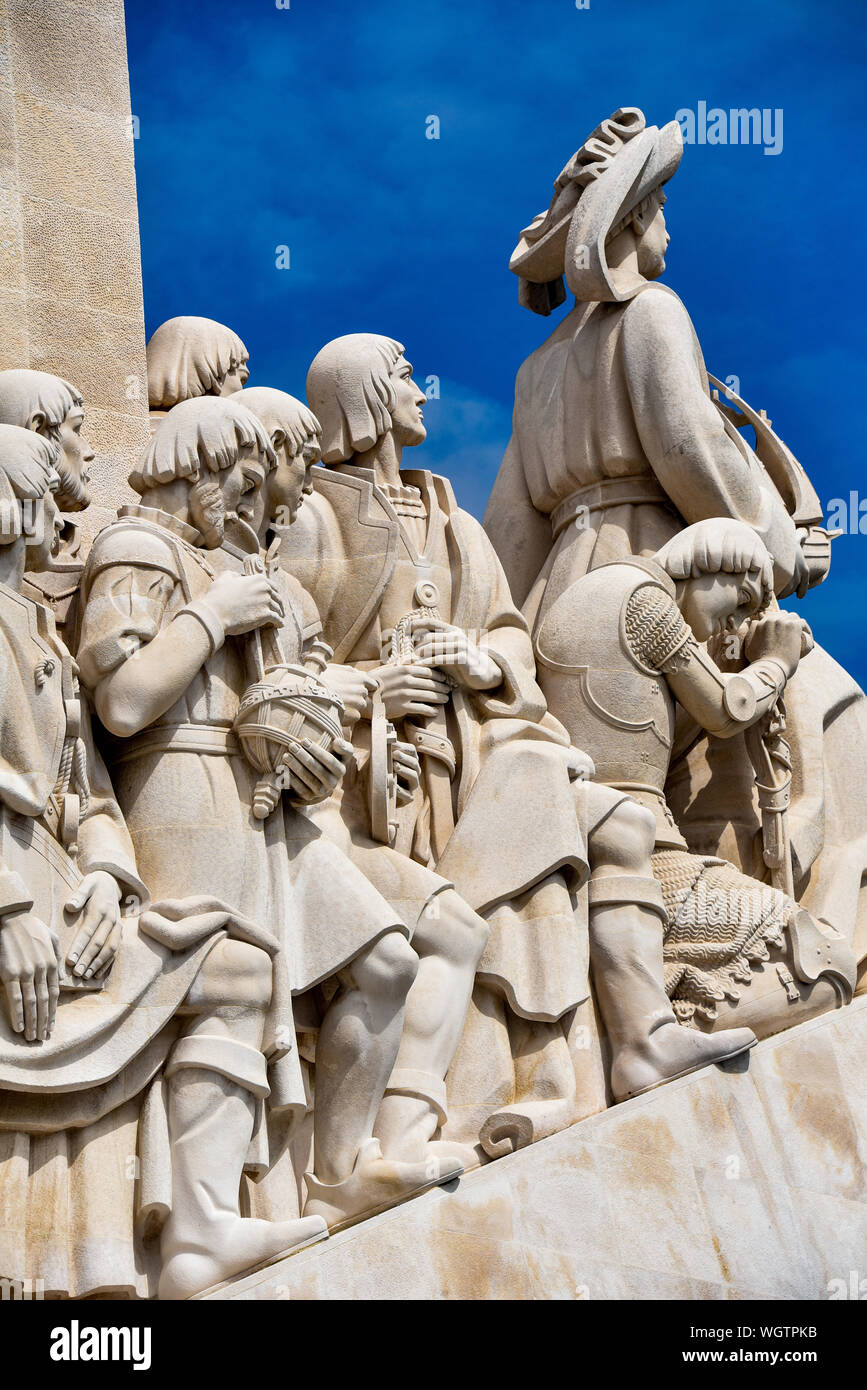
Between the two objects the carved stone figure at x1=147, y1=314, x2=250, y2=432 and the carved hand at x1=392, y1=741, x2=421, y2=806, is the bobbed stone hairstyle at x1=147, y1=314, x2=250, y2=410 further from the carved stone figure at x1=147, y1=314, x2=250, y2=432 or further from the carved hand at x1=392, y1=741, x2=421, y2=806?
the carved hand at x1=392, y1=741, x2=421, y2=806

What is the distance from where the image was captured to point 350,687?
24.3 feet

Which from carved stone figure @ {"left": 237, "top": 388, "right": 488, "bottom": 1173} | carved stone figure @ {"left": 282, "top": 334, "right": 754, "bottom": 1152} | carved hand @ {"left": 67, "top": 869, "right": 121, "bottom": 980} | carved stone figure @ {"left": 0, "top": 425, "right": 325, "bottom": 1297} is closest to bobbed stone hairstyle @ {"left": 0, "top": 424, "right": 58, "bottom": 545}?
carved stone figure @ {"left": 0, "top": 425, "right": 325, "bottom": 1297}

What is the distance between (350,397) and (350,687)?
1323 millimetres

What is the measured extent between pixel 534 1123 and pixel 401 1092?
0.41m

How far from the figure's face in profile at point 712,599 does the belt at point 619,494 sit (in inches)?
23.1

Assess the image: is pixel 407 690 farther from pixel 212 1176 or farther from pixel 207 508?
pixel 212 1176

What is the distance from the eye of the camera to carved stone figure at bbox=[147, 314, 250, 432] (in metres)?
Result: 8.29

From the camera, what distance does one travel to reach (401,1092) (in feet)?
23.3

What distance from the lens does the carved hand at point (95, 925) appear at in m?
6.39

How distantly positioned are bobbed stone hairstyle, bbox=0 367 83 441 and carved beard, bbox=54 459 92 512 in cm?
10

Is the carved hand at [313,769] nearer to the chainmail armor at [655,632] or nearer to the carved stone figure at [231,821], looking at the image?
the carved stone figure at [231,821]

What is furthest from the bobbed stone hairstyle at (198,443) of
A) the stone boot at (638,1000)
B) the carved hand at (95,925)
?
the stone boot at (638,1000)

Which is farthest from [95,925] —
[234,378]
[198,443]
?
[234,378]
